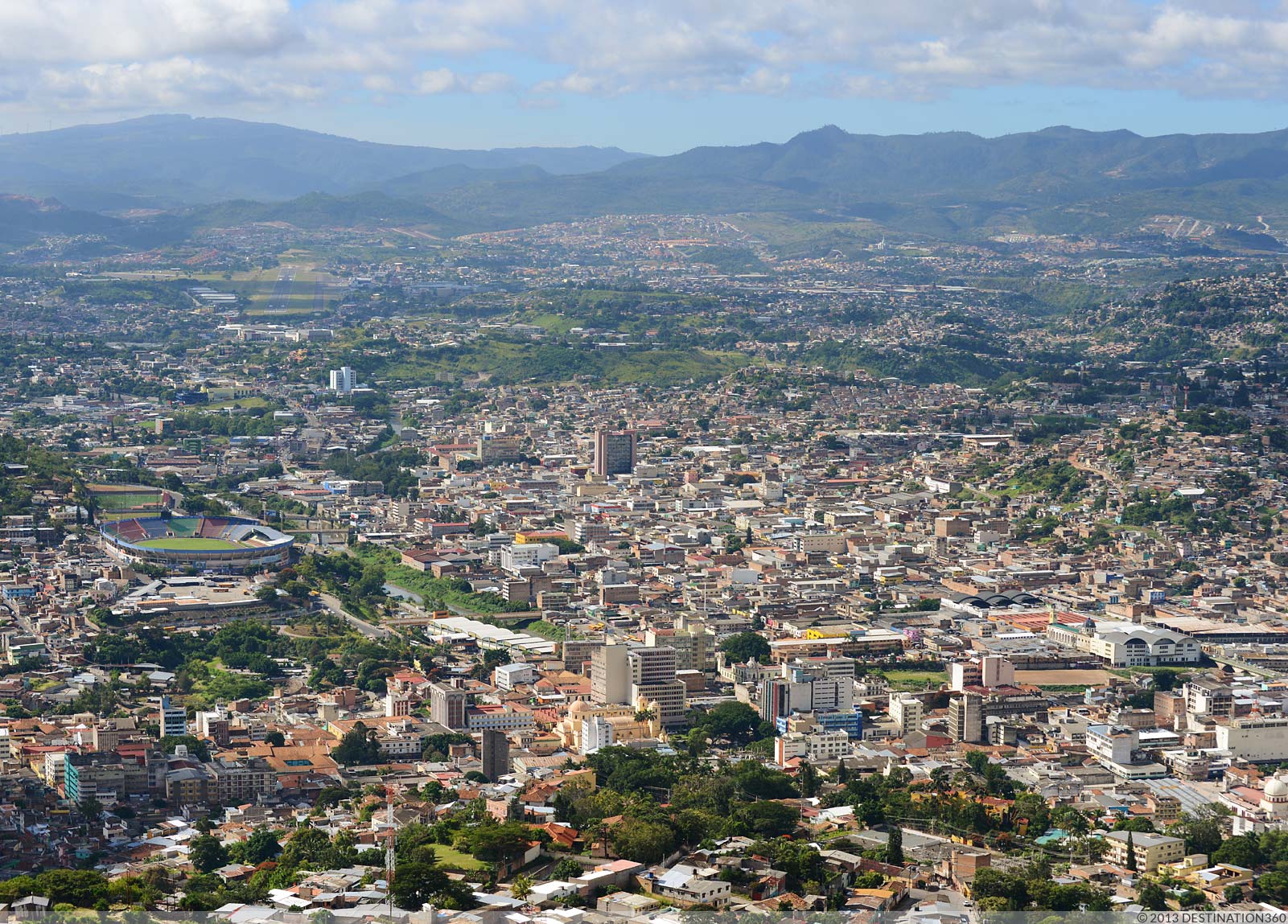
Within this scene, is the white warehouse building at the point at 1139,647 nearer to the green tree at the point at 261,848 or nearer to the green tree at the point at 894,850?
the green tree at the point at 894,850

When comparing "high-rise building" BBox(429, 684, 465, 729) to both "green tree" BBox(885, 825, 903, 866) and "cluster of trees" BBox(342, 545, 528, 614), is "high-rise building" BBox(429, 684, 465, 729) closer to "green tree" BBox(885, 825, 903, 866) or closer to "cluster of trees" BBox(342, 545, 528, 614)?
"green tree" BBox(885, 825, 903, 866)

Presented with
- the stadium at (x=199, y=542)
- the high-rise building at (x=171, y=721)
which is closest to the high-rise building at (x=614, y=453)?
the stadium at (x=199, y=542)

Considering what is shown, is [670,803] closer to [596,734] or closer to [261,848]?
[596,734]

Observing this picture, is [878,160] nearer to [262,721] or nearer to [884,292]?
[884,292]

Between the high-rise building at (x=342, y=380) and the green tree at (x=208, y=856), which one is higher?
the green tree at (x=208, y=856)

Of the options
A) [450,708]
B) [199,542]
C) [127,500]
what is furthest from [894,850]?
[127,500]

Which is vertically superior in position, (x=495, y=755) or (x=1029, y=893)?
(x=1029, y=893)
